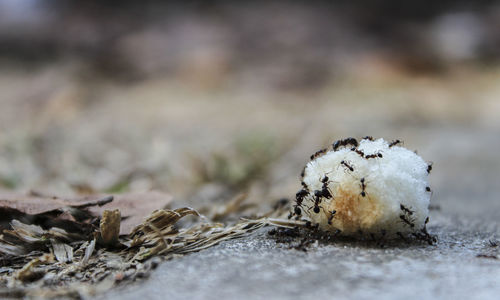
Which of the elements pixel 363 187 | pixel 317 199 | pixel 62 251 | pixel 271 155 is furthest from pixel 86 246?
pixel 271 155

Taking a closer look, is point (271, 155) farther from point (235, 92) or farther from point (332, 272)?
point (235, 92)

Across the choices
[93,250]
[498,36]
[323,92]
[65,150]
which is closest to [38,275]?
[93,250]

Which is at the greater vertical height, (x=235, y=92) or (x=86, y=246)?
(x=235, y=92)

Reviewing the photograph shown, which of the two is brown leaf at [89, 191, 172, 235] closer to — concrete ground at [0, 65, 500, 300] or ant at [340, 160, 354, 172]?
concrete ground at [0, 65, 500, 300]

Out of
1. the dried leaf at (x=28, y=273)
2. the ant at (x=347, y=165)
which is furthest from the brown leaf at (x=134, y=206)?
the ant at (x=347, y=165)

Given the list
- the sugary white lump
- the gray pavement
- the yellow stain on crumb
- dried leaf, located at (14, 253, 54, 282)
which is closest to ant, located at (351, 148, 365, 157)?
the sugary white lump

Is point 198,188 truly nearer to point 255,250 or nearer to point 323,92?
point 255,250
